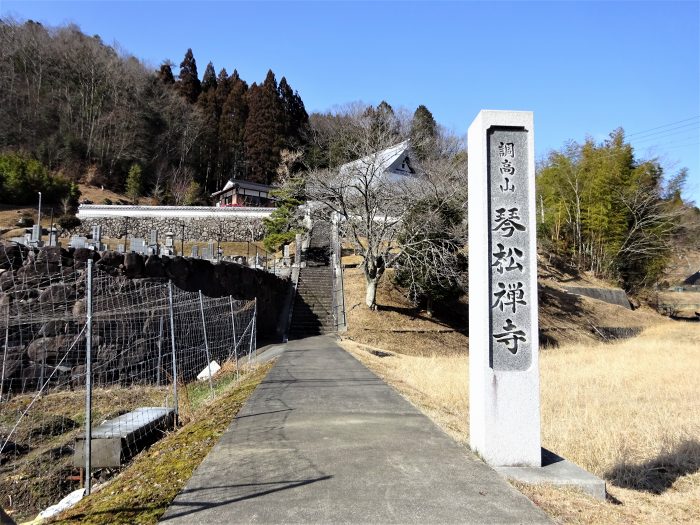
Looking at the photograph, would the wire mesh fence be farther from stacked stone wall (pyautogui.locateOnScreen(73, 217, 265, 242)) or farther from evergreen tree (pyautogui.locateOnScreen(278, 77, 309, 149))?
evergreen tree (pyautogui.locateOnScreen(278, 77, 309, 149))

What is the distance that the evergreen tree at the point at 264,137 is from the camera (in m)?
49.9

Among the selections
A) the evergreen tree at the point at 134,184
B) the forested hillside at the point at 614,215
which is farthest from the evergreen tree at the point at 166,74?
the forested hillside at the point at 614,215

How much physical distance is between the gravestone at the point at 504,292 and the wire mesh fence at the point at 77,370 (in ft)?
11.2

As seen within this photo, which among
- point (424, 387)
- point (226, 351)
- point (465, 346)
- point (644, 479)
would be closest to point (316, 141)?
point (465, 346)

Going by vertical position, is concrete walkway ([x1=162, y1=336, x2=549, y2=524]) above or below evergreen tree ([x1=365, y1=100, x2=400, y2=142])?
below

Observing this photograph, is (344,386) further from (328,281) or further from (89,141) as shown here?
(89,141)

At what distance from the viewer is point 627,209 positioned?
A: 33500 millimetres

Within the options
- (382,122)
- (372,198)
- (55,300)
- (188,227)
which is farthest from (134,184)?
(55,300)

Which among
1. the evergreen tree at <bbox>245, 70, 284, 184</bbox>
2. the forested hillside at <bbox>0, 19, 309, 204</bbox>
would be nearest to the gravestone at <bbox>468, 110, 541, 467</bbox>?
the forested hillside at <bbox>0, 19, 309, 204</bbox>

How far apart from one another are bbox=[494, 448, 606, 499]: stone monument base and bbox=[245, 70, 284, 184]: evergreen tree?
4694 centimetres

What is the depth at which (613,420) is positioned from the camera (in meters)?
7.30

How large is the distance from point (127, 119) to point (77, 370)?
43.9 meters

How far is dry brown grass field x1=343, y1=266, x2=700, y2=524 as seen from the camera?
163 inches

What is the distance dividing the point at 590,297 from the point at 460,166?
13.3 m
